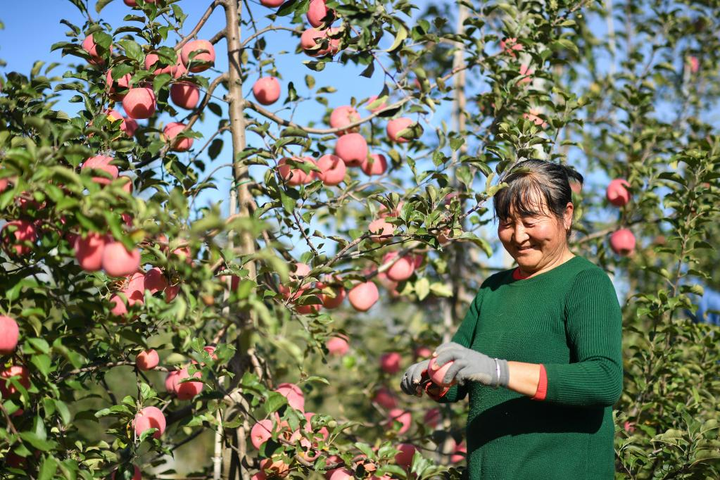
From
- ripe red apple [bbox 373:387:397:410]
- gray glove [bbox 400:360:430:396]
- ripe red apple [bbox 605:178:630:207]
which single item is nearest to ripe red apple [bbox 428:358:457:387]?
gray glove [bbox 400:360:430:396]

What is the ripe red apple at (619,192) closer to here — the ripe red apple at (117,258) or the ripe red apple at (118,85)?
the ripe red apple at (118,85)

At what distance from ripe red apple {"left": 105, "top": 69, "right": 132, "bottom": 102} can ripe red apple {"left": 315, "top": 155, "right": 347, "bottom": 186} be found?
2.25 ft

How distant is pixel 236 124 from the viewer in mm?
2117

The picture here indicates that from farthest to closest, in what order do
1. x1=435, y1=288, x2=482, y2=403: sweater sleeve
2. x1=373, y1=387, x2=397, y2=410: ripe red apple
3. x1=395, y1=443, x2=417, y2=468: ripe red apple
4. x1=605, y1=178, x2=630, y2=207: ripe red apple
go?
1. x1=373, y1=387, x2=397, y2=410: ripe red apple
2. x1=605, y1=178, x2=630, y2=207: ripe red apple
3. x1=395, y1=443, x2=417, y2=468: ripe red apple
4. x1=435, y1=288, x2=482, y2=403: sweater sleeve

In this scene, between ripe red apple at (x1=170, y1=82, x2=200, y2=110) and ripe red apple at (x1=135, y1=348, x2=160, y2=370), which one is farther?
ripe red apple at (x1=170, y1=82, x2=200, y2=110)

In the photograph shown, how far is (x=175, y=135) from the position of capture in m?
2.09

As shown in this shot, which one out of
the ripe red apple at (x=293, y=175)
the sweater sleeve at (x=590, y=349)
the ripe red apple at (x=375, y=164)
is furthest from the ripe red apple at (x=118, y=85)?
the sweater sleeve at (x=590, y=349)

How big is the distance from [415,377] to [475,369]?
0.26 metres

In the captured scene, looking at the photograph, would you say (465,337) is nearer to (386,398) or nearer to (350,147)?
(350,147)

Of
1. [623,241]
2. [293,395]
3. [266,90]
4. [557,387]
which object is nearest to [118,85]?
[266,90]

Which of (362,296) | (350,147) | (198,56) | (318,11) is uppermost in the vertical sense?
(318,11)

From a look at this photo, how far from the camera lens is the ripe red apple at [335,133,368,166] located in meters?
2.42

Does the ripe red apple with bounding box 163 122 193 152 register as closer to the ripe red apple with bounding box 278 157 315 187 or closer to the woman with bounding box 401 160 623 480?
the ripe red apple with bounding box 278 157 315 187

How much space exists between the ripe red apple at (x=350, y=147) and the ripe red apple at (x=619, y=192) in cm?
112
